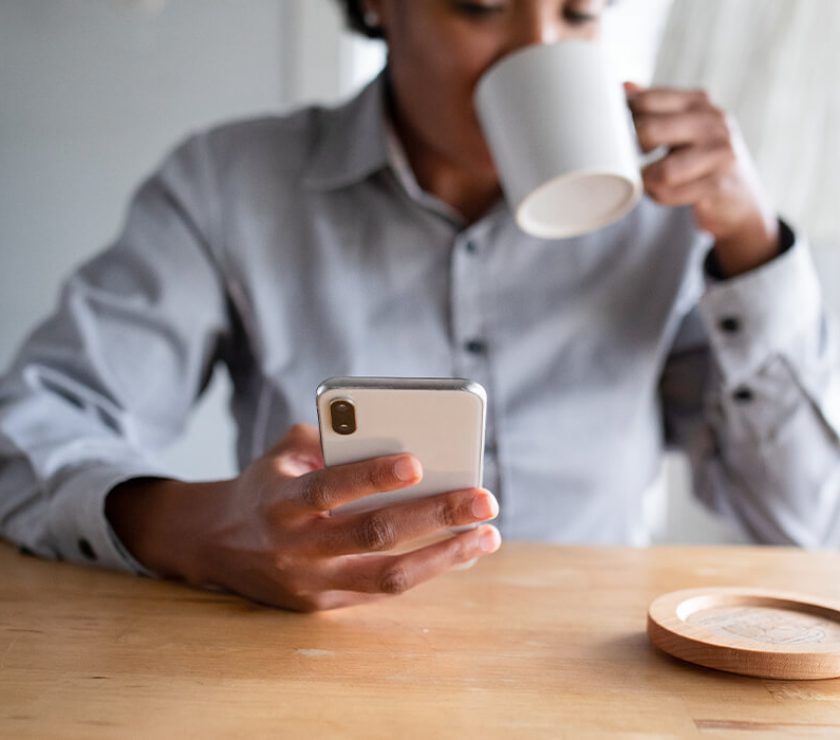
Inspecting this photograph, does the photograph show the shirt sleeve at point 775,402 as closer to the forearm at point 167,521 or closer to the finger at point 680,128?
the finger at point 680,128

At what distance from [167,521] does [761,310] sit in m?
0.68

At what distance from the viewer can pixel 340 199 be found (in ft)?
4.13

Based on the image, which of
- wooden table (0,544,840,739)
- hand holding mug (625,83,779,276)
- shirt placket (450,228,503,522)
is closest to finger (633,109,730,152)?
hand holding mug (625,83,779,276)

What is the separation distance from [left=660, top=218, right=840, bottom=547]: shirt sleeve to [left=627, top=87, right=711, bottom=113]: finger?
0.65 feet

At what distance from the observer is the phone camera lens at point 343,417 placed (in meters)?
0.63

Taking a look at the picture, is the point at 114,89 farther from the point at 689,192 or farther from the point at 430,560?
the point at 430,560

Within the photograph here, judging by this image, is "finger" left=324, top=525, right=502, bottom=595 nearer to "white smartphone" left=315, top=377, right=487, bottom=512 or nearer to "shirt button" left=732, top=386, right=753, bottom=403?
"white smartphone" left=315, top=377, right=487, bottom=512

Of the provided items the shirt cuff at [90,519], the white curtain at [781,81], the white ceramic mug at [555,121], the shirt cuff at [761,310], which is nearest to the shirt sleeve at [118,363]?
the shirt cuff at [90,519]

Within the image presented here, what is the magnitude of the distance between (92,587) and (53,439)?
0.77ft

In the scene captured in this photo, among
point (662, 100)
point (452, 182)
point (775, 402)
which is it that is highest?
point (662, 100)

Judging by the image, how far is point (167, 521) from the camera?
811mm

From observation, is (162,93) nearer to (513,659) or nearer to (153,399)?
(153,399)

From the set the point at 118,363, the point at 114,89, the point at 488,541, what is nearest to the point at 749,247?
the point at 488,541

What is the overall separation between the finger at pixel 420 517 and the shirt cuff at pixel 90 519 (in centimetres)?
25
